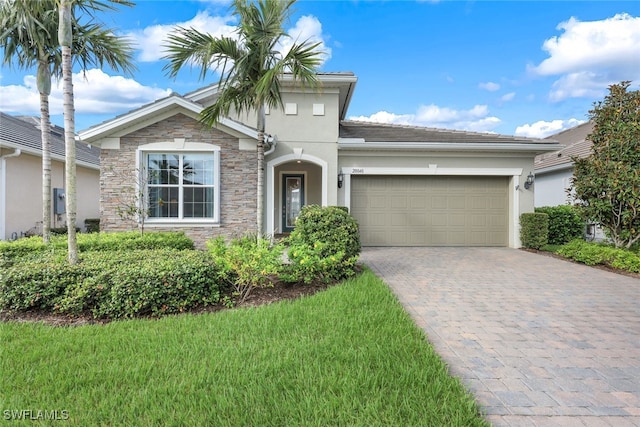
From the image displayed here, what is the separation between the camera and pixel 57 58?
6.97 m

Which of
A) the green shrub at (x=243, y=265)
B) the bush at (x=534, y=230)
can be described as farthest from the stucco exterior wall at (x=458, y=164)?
the green shrub at (x=243, y=265)

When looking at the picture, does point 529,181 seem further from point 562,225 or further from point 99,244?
point 99,244

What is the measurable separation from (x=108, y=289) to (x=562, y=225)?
41.7 feet

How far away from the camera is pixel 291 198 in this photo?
13906mm

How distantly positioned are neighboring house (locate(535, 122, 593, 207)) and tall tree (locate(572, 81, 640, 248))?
20.5 feet

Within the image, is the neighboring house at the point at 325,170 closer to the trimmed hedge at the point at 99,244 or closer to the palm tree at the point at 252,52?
the trimmed hedge at the point at 99,244

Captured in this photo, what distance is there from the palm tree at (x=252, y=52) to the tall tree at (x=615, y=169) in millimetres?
7547

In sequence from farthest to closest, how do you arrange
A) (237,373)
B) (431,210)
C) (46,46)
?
(431,210) < (46,46) < (237,373)

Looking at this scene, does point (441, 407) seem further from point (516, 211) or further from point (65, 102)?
point (516, 211)

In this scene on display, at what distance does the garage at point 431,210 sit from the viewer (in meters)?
10.9

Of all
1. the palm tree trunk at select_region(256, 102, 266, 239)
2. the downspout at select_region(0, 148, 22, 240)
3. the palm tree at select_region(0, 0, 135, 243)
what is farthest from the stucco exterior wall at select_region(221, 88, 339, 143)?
the downspout at select_region(0, 148, 22, 240)

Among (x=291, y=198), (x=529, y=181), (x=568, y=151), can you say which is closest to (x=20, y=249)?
(x=291, y=198)

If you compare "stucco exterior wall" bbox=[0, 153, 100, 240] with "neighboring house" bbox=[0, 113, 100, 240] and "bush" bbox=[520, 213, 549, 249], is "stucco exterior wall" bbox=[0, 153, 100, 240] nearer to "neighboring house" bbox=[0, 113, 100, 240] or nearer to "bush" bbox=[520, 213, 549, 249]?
"neighboring house" bbox=[0, 113, 100, 240]

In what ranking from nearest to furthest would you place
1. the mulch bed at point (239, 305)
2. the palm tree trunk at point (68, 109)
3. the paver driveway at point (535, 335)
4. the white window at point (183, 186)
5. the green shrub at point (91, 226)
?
the paver driveway at point (535, 335) < the mulch bed at point (239, 305) < the palm tree trunk at point (68, 109) < the white window at point (183, 186) < the green shrub at point (91, 226)
